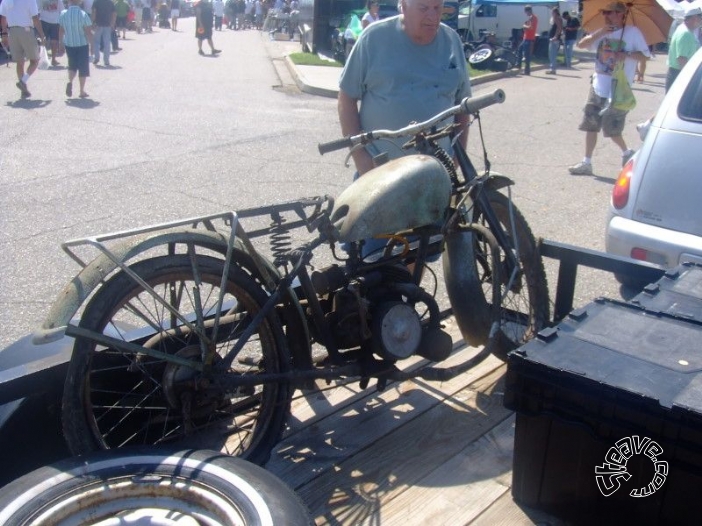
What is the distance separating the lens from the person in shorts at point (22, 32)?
41.3 ft

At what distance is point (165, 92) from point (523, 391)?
43.5 ft

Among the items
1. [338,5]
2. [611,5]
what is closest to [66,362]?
[611,5]

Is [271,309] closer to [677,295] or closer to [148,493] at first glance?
[148,493]

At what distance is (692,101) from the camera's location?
447 centimetres

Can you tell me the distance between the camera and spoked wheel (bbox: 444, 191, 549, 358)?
132 inches

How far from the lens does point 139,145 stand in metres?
9.75

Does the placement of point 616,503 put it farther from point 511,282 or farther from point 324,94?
point 324,94

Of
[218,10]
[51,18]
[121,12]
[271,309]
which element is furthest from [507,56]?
[218,10]

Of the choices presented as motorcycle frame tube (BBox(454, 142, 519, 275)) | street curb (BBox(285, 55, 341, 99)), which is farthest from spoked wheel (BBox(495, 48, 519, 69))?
motorcycle frame tube (BBox(454, 142, 519, 275))

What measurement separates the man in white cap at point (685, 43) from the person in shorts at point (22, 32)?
31.3 ft

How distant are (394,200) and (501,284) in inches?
30.3

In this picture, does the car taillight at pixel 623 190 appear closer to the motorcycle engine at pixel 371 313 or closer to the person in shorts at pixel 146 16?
the motorcycle engine at pixel 371 313

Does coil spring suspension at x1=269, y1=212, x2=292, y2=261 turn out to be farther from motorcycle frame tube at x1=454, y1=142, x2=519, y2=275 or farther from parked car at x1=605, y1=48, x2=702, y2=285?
parked car at x1=605, y1=48, x2=702, y2=285

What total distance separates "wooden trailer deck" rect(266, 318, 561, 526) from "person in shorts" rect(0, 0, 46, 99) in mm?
11287
